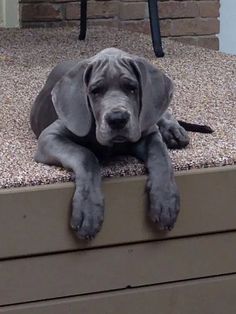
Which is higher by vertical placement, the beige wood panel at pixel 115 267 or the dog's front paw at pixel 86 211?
the dog's front paw at pixel 86 211

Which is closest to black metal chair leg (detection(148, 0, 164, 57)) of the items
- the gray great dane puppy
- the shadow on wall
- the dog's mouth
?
the shadow on wall

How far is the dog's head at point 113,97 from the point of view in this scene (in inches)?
80.2

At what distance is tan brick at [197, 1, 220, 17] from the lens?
15.9 feet

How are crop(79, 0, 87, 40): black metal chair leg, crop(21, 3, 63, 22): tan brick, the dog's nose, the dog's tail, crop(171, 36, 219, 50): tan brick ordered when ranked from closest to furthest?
the dog's nose
the dog's tail
crop(79, 0, 87, 40): black metal chair leg
crop(21, 3, 63, 22): tan brick
crop(171, 36, 219, 50): tan brick

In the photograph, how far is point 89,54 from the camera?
395cm

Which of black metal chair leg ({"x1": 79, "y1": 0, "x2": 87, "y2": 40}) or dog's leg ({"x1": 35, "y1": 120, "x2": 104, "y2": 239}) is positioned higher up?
dog's leg ({"x1": 35, "y1": 120, "x2": 104, "y2": 239})

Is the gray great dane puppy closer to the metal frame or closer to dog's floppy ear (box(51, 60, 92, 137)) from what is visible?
dog's floppy ear (box(51, 60, 92, 137))

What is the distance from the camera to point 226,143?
2.44 m

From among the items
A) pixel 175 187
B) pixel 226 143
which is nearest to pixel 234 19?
pixel 226 143

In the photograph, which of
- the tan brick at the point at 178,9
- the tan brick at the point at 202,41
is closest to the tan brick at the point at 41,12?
the tan brick at the point at 178,9

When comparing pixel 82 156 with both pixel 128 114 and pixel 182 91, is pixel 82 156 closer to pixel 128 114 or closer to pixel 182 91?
pixel 128 114

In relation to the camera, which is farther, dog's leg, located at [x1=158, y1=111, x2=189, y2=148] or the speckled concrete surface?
dog's leg, located at [x1=158, y1=111, x2=189, y2=148]

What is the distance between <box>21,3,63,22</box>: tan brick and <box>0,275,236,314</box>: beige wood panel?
105 inches

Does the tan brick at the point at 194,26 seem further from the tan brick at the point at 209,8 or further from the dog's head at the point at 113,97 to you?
the dog's head at the point at 113,97
